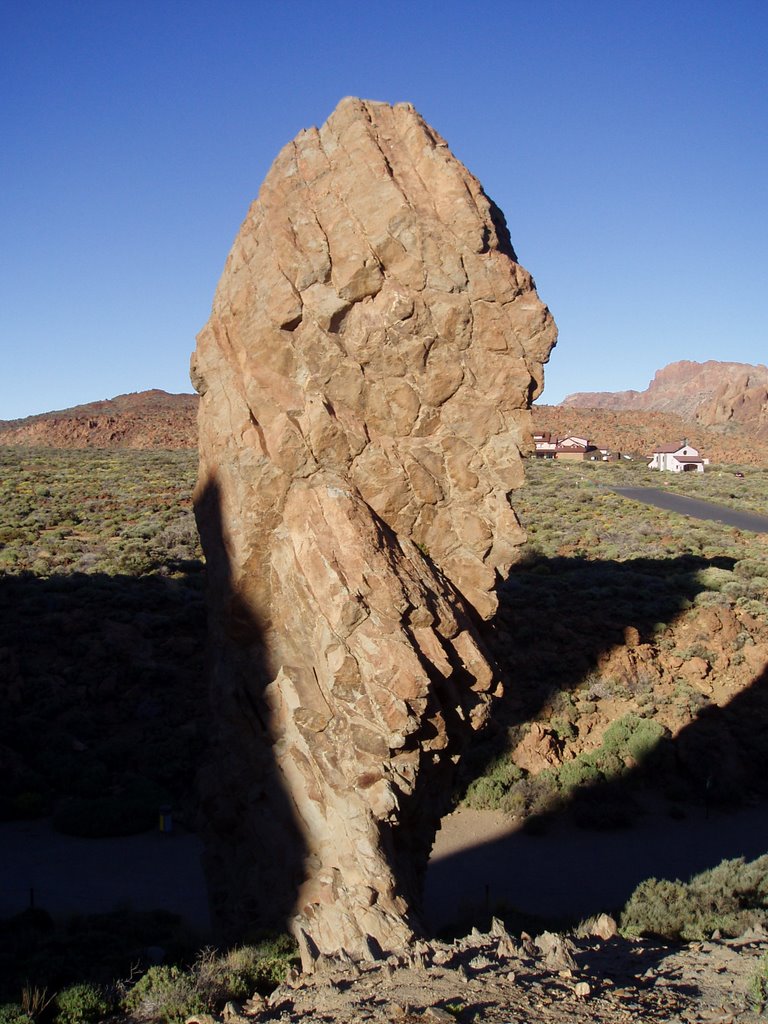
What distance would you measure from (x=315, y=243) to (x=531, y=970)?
745cm

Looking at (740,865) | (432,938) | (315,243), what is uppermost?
(315,243)

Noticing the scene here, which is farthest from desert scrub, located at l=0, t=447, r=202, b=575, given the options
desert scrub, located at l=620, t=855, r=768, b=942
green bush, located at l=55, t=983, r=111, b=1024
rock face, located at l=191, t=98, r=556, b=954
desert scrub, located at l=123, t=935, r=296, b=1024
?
green bush, located at l=55, t=983, r=111, b=1024

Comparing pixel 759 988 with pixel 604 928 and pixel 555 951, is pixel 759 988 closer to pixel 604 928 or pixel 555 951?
pixel 555 951

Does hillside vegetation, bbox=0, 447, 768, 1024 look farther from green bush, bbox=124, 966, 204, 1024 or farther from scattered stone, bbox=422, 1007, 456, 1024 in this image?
scattered stone, bbox=422, 1007, 456, 1024

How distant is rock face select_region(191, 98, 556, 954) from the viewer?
929 cm

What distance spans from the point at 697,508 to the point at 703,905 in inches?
1552

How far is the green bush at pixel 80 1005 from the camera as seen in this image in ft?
24.4

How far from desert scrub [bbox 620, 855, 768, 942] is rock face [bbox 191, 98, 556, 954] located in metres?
2.87

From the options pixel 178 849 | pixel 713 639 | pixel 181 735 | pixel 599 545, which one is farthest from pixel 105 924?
pixel 599 545

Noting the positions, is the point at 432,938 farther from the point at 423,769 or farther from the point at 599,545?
the point at 599,545

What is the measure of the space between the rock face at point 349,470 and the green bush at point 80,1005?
2012mm

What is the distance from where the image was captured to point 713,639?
950 inches

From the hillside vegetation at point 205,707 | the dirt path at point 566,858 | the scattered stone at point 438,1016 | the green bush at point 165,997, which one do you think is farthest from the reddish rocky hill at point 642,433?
the scattered stone at point 438,1016

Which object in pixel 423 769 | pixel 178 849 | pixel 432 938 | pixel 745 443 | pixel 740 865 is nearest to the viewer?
pixel 432 938
